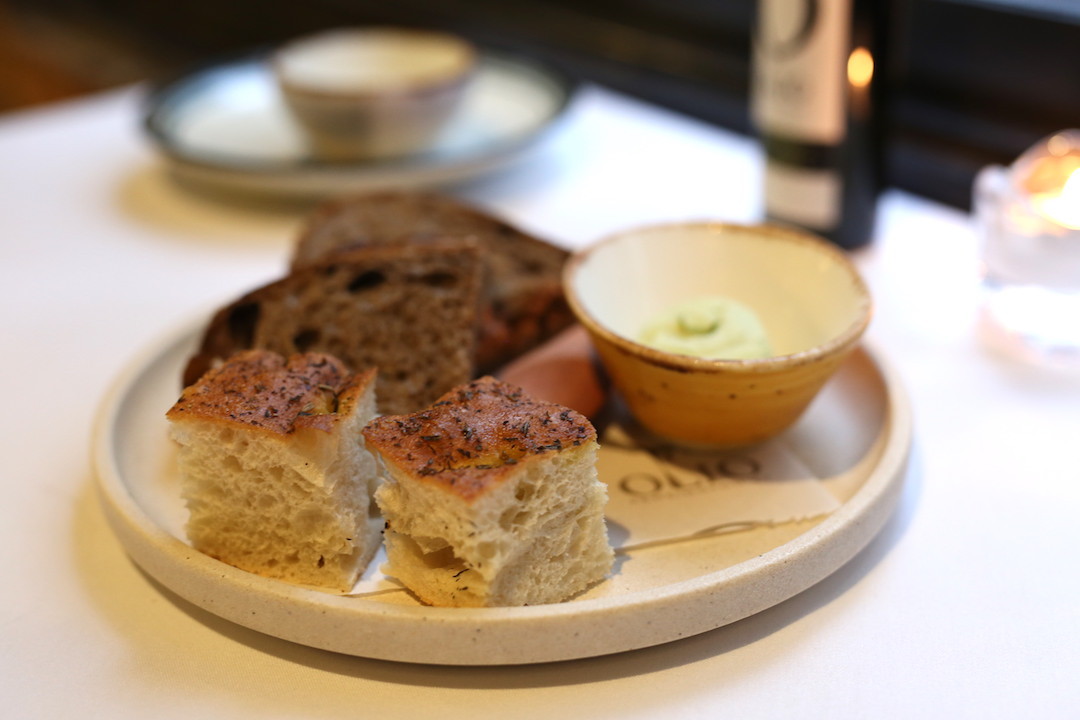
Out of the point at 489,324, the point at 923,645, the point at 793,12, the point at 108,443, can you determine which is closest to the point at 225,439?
the point at 108,443

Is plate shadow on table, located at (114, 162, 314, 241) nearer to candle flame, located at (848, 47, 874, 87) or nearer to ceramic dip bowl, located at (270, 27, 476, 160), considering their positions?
ceramic dip bowl, located at (270, 27, 476, 160)

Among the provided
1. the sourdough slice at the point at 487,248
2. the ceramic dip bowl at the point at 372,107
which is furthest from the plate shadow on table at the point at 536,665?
the ceramic dip bowl at the point at 372,107

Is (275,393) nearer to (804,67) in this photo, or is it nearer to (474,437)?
(474,437)

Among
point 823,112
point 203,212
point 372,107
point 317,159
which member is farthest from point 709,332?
point 203,212

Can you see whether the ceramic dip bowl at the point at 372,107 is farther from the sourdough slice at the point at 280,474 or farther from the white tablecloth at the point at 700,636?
the sourdough slice at the point at 280,474

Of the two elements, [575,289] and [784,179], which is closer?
[575,289]

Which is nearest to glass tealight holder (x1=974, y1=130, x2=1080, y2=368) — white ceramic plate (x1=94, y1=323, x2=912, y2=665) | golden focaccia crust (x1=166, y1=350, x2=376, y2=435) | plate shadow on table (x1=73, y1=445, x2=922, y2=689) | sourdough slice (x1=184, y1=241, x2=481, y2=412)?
white ceramic plate (x1=94, y1=323, x2=912, y2=665)

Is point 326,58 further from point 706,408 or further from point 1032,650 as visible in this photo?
point 1032,650
